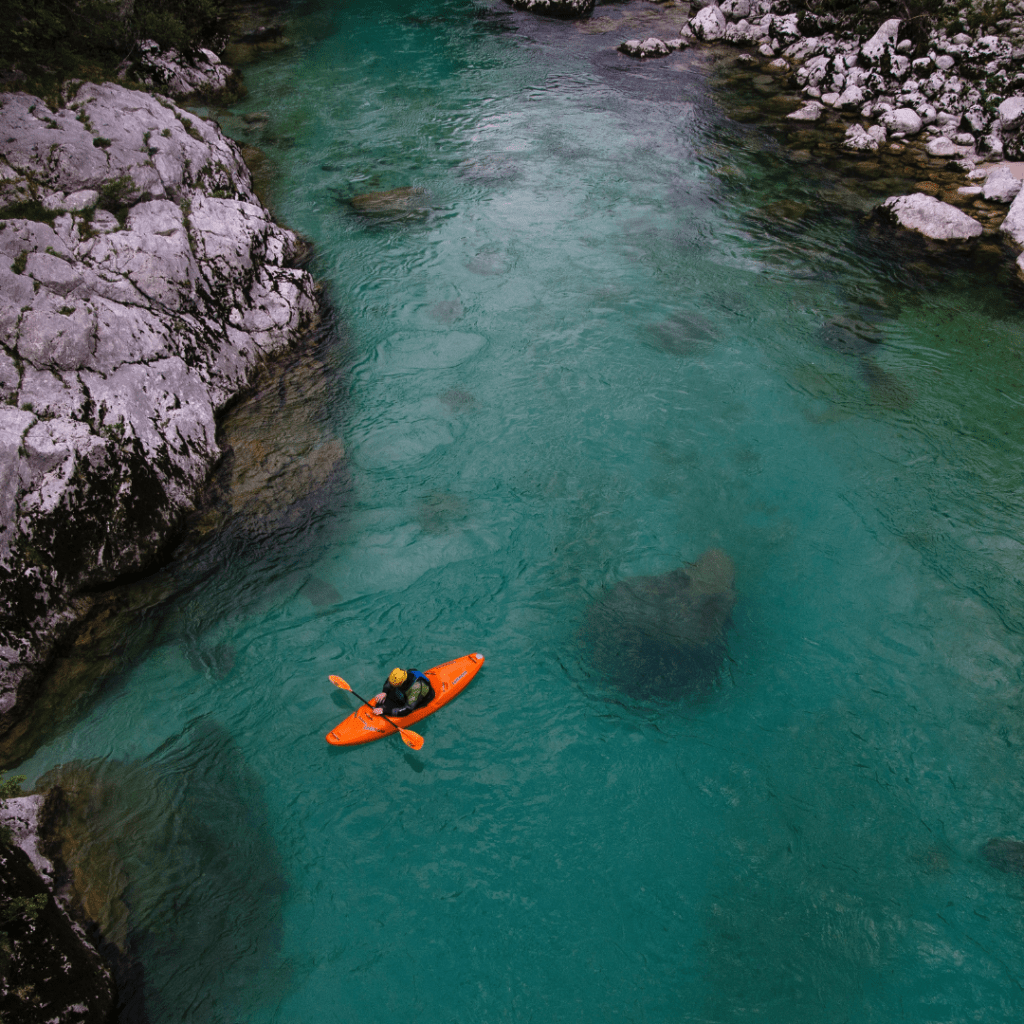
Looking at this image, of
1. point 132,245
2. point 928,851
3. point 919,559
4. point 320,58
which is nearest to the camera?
point 928,851

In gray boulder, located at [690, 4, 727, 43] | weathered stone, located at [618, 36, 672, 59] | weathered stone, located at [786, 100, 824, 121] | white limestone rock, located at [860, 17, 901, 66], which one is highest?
gray boulder, located at [690, 4, 727, 43]

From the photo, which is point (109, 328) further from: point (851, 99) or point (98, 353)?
point (851, 99)

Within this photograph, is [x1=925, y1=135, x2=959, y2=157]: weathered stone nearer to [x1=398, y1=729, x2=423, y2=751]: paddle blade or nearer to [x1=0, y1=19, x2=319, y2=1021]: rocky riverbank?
[x1=0, y1=19, x2=319, y2=1021]: rocky riverbank

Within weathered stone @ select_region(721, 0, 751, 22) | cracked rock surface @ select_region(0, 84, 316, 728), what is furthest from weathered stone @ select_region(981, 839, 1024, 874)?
weathered stone @ select_region(721, 0, 751, 22)

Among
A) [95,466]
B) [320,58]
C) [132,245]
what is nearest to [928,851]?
[95,466]

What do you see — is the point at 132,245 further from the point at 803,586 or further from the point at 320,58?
the point at 320,58

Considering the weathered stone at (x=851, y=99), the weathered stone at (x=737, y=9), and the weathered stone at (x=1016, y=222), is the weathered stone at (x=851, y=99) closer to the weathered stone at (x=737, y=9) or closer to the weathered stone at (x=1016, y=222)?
the weathered stone at (x=1016, y=222)
